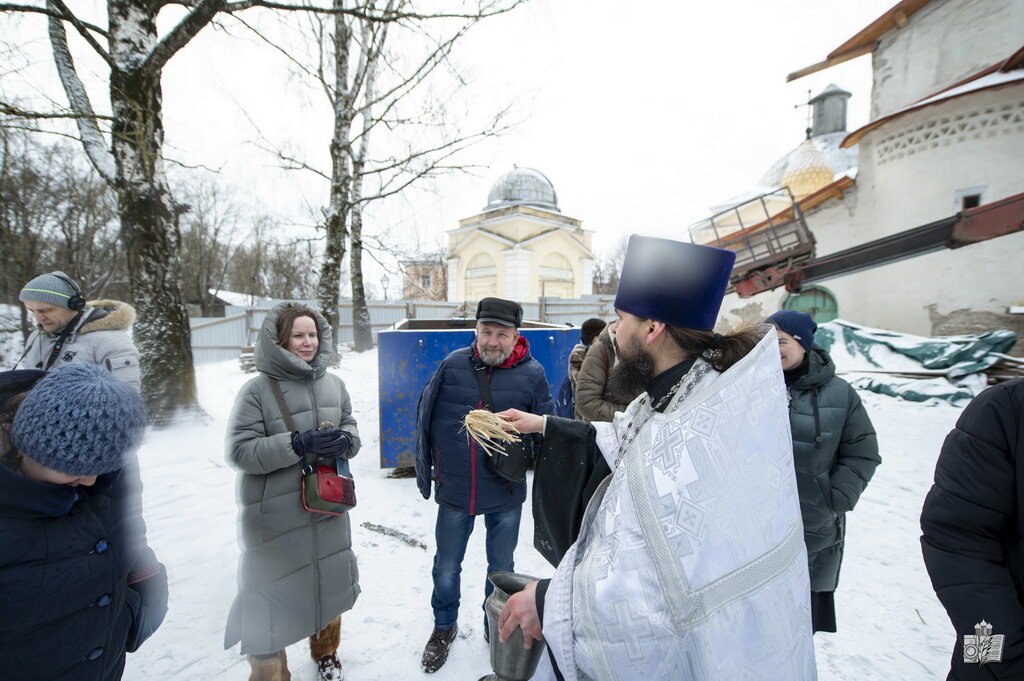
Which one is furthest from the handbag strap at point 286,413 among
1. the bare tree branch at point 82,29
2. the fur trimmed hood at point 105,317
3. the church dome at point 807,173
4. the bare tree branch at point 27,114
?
the church dome at point 807,173

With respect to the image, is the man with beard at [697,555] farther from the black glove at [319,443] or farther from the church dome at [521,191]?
the church dome at [521,191]

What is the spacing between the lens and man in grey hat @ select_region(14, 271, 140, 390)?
122 inches

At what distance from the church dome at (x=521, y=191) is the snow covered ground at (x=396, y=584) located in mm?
30094

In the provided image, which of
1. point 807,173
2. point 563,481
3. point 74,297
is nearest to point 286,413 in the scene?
point 563,481

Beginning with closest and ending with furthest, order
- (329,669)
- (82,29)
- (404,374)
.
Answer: (329,669), (404,374), (82,29)

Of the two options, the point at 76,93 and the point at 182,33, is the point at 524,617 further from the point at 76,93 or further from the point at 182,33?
the point at 76,93

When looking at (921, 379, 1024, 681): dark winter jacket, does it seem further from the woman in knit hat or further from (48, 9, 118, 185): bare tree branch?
(48, 9, 118, 185): bare tree branch

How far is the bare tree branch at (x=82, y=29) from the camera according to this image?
537 cm

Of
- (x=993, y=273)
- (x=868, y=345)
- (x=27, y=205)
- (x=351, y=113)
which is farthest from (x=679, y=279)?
(x=27, y=205)

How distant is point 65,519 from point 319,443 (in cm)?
103

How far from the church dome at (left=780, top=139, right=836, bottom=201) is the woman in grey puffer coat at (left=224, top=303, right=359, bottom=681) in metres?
23.9

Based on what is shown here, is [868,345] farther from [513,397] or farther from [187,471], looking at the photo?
[187,471]

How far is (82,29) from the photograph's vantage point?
18.4ft

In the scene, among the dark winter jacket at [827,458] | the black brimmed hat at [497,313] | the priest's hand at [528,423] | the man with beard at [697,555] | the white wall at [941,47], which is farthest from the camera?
the white wall at [941,47]
